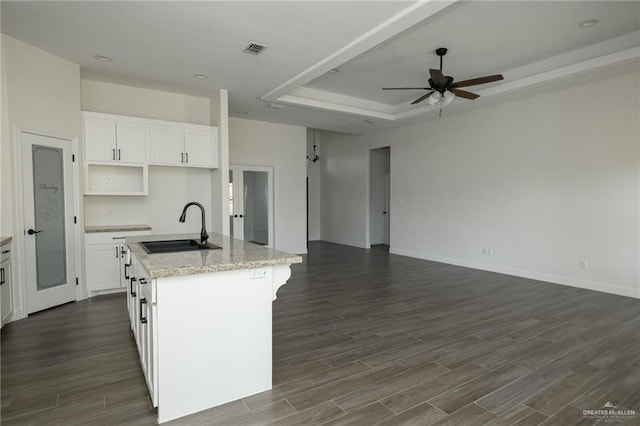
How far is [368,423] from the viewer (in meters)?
2.08

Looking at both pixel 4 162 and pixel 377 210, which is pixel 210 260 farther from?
pixel 377 210

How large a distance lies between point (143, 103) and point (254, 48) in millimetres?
2502

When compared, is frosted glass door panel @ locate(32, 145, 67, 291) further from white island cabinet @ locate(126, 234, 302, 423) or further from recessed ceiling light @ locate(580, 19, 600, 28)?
recessed ceiling light @ locate(580, 19, 600, 28)

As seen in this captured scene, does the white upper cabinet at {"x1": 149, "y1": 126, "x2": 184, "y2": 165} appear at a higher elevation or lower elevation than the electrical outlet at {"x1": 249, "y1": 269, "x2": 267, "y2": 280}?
higher

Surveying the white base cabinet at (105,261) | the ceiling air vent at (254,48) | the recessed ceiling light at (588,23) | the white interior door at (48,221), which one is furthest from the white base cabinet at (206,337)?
the recessed ceiling light at (588,23)

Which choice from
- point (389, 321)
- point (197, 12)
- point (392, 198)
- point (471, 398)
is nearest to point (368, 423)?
point (471, 398)

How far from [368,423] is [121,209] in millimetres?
4774

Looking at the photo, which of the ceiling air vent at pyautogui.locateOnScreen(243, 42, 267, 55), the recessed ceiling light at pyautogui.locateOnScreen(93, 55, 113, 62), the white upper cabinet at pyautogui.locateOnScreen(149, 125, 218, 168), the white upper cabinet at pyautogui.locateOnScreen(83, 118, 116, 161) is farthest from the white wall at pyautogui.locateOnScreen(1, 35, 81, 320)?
the ceiling air vent at pyautogui.locateOnScreen(243, 42, 267, 55)

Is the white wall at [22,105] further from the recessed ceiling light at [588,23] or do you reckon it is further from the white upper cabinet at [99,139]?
the recessed ceiling light at [588,23]

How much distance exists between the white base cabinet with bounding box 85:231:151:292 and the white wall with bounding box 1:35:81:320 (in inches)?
32.8

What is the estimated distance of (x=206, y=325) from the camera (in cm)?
219

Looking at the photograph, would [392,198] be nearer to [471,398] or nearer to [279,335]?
[279,335]

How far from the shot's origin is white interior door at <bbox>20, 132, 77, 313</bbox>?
154 inches

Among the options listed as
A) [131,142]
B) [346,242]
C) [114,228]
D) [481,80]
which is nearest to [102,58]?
[131,142]
